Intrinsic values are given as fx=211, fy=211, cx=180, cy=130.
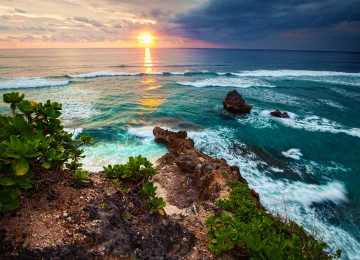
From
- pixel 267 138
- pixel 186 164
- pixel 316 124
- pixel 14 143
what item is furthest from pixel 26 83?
pixel 316 124

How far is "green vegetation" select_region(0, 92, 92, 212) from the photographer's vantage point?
9.37 ft

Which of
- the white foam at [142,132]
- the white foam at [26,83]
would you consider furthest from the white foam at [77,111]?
the white foam at [26,83]

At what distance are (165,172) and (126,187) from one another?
537 centimetres

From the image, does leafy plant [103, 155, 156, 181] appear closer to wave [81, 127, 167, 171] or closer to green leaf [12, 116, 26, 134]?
green leaf [12, 116, 26, 134]

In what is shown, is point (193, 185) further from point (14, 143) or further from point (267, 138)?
point (267, 138)

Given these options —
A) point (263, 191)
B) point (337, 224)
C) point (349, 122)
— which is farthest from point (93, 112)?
point (349, 122)

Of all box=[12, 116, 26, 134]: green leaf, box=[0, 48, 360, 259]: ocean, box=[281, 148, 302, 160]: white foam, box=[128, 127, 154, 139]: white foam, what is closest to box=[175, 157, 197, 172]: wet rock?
box=[0, 48, 360, 259]: ocean

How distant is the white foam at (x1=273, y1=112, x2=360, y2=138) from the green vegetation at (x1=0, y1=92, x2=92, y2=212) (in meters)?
19.3

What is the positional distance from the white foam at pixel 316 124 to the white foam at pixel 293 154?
501 cm

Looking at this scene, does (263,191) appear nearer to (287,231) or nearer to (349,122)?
(287,231)

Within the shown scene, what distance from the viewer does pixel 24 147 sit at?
2855mm

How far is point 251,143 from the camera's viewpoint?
1517 centimetres

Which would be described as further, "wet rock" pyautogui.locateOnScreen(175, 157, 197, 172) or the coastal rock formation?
"wet rock" pyautogui.locateOnScreen(175, 157, 197, 172)

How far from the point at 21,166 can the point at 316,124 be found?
2210cm
